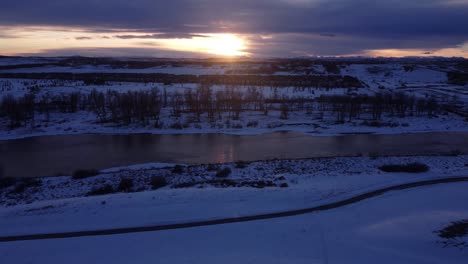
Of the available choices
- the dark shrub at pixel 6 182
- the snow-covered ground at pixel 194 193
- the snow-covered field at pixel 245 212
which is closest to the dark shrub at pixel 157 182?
the snow-covered field at pixel 245 212

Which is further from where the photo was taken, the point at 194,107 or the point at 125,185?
the point at 194,107

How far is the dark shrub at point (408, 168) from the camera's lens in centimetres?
1617

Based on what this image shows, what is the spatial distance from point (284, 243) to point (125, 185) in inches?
305

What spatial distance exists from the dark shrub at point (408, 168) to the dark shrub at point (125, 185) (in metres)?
10.7

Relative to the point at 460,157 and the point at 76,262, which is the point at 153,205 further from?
the point at 460,157

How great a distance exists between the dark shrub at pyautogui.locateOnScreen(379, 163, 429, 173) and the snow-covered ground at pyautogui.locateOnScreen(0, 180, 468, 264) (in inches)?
187

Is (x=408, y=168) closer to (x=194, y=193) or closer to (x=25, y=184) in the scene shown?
(x=194, y=193)

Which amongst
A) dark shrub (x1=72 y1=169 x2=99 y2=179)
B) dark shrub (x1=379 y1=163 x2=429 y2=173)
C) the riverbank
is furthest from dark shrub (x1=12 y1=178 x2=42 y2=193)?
dark shrub (x1=379 y1=163 x2=429 y2=173)

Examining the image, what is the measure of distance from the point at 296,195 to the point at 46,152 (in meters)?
16.6

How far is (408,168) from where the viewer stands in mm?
16406

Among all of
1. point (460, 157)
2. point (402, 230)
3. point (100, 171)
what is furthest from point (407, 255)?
point (100, 171)

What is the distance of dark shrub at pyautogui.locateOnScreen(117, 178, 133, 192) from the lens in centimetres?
1472

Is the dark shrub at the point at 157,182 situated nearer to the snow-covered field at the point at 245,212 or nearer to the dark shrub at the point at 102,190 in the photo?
the snow-covered field at the point at 245,212

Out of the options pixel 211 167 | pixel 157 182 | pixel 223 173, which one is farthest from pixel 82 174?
pixel 223 173
